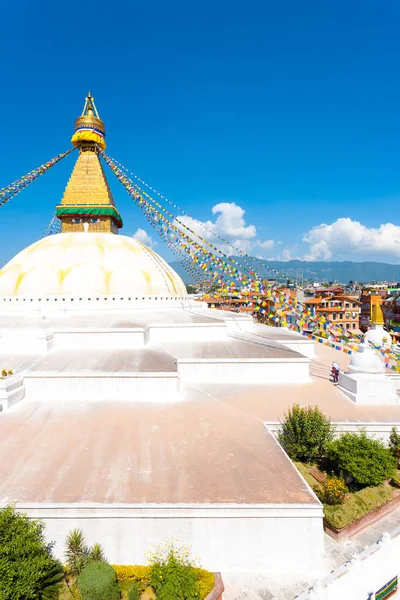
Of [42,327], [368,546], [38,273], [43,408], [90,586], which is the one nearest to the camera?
[90,586]

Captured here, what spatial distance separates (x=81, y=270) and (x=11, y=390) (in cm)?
628

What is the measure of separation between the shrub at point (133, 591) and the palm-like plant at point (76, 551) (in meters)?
0.61

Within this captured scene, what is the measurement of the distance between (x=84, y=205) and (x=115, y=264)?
3.73m

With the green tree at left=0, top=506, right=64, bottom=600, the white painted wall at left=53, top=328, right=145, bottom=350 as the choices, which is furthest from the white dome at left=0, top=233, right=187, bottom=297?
the green tree at left=0, top=506, right=64, bottom=600

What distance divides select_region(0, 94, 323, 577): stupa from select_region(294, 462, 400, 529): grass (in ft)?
1.72

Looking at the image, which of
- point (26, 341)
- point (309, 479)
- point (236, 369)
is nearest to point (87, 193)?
point (26, 341)

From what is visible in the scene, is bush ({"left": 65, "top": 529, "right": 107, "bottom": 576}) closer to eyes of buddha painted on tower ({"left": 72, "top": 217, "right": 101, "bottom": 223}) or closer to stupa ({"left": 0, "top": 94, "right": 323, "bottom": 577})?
stupa ({"left": 0, "top": 94, "right": 323, "bottom": 577})

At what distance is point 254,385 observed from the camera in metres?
7.52

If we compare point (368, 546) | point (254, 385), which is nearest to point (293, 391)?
point (254, 385)

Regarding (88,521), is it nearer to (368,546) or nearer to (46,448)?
(46,448)

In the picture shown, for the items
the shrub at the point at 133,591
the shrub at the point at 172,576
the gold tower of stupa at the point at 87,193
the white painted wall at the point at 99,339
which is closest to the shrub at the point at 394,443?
the shrub at the point at 172,576

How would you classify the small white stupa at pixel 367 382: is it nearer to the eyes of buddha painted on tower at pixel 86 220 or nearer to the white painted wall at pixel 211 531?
the white painted wall at pixel 211 531

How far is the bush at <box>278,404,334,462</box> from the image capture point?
5.00 m

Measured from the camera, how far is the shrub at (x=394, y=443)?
17.5 feet
